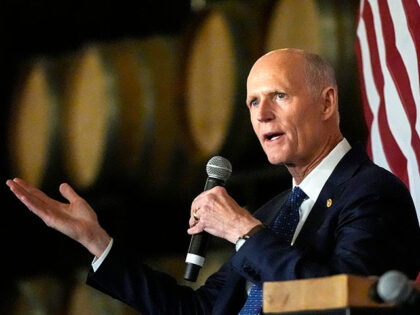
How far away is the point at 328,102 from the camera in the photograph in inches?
116

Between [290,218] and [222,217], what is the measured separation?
0.33 meters

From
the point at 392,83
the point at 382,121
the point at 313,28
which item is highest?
the point at 313,28

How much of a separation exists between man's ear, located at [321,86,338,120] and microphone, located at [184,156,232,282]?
378mm

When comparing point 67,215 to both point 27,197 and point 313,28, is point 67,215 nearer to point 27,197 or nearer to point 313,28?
point 27,197

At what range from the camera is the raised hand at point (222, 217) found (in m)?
2.54

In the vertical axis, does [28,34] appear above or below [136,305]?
above

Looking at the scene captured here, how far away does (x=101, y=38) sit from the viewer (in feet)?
15.0

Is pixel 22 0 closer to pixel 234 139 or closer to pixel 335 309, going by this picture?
pixel 234 139

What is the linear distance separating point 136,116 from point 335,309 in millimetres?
2814

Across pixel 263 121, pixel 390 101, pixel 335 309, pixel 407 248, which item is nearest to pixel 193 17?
pixel 390 101

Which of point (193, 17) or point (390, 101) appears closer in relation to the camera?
point (390, 101)

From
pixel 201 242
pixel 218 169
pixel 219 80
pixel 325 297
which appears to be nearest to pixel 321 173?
pixel 218 169

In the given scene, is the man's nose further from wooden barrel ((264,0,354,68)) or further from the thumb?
wooden barrel ((264,0,354,68))

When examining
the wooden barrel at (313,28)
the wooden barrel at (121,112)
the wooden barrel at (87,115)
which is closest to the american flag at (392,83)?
the wooden barrel at (313,28)
